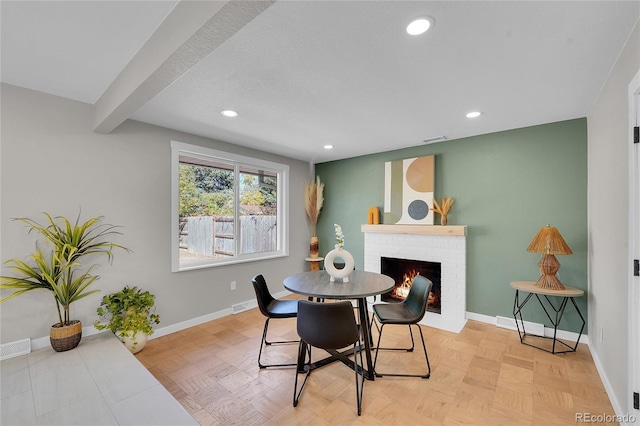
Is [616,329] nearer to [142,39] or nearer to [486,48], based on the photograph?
[486,48]

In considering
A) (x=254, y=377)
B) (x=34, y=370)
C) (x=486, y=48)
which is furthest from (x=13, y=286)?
(x=486, y=48)

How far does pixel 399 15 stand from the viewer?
140 centimetres

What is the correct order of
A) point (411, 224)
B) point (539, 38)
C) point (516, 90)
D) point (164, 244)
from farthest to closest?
point (411, 224)
point (164, 244)
point (516, 90)
point (539, 38)

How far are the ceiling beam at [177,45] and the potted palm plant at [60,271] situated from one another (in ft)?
3.81

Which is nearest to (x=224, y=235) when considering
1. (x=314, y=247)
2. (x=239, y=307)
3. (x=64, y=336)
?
(x=239, y=307)

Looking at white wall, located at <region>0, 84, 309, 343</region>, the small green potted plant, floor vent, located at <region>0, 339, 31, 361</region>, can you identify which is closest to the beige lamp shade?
white wall, located at <region>0, 84, 309, 343</region>

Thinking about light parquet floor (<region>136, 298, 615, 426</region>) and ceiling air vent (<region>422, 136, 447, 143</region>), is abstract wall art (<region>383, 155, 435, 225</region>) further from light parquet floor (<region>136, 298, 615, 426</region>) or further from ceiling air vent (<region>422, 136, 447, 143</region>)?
light parquet floor (<region>136, 298, 615, 426</region>)

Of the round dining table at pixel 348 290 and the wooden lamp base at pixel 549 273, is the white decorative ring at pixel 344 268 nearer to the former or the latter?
the round dining table at pixel 348 290

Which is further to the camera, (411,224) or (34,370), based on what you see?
(411,224)

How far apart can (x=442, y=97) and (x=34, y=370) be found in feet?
12.7

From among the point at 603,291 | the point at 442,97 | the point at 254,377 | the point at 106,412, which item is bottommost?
the point at 254,377

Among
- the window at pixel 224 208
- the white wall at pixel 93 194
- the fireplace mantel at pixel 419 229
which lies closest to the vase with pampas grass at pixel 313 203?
the window at pixel 224 208

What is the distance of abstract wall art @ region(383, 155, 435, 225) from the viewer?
382 cm

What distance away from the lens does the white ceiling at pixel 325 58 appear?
138 cm
